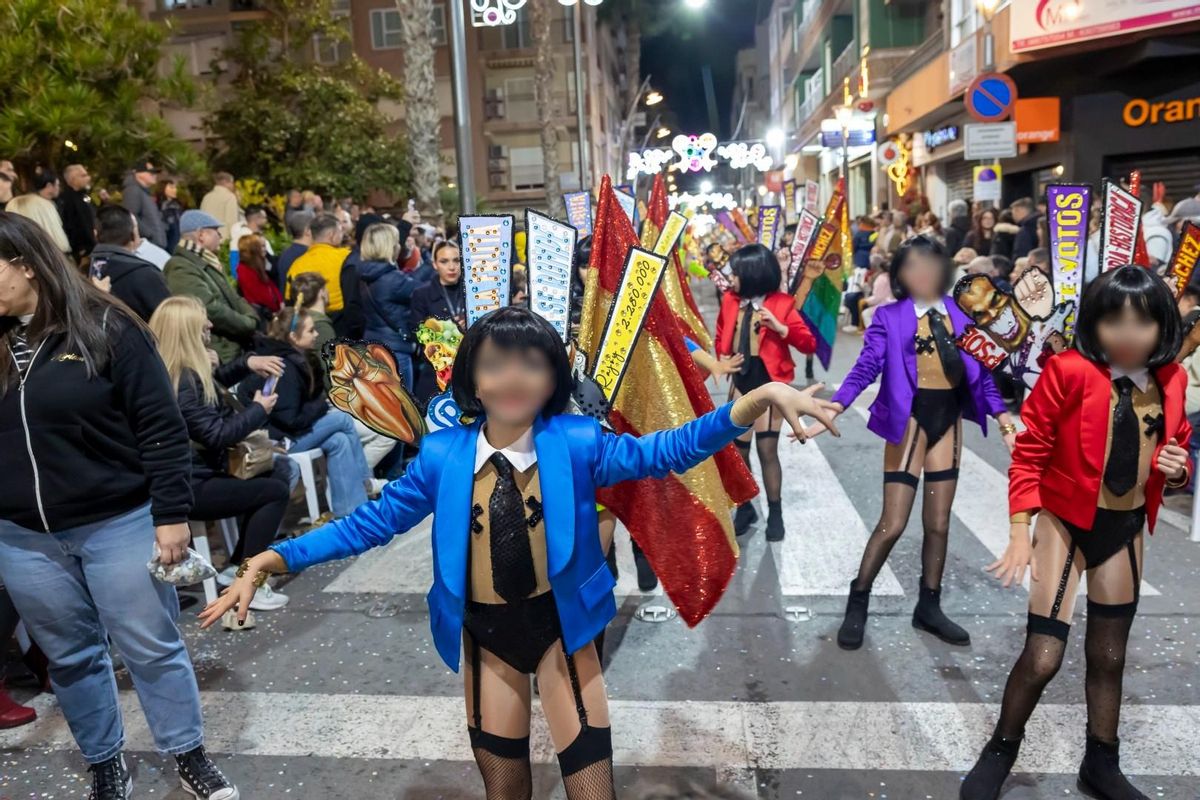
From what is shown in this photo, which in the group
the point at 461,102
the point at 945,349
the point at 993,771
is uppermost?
the point at 461,102


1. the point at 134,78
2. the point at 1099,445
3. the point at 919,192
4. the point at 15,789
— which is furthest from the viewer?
the point at 919,192

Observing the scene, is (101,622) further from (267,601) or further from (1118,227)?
(1118,227)

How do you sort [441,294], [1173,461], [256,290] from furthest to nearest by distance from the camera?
1. [256,290]
2. [441,294]
3. [1173,461]

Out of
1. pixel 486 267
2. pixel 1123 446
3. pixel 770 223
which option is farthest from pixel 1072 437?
pixel 770 223

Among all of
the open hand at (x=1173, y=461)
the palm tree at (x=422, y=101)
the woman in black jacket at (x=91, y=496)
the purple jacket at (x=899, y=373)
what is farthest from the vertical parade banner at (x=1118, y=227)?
the palm tree at (x=422, y=101)

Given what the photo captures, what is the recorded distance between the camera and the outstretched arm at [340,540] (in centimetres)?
246

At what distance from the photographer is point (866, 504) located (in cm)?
665

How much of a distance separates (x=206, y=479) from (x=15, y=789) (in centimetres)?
195

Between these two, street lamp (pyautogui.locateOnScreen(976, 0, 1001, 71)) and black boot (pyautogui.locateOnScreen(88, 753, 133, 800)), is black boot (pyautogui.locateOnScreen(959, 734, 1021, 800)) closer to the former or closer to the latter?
black boot (pyautogui.locateOnScreen(88, 753, 133, 800))

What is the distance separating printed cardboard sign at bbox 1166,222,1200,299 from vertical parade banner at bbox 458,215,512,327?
2.80 metres

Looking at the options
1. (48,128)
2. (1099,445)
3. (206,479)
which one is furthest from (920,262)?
(48,128)

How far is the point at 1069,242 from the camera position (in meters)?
3.80

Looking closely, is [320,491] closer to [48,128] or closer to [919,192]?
[48,128]

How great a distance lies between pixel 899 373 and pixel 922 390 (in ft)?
0.43
